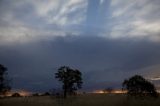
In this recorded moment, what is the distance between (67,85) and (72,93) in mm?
2143

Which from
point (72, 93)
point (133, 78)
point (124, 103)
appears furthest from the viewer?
point (72, 93)

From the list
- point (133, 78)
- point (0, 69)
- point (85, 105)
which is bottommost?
point (85, 105)

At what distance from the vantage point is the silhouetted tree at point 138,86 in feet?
190

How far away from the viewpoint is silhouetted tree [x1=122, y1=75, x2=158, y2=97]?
57844mm

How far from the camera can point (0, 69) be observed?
6456 cm

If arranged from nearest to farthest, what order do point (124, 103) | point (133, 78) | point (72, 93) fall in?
point (133, 78) < point (124, 103) < point (72, 93)

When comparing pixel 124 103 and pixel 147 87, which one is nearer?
pixel 147 87

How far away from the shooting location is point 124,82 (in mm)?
58156

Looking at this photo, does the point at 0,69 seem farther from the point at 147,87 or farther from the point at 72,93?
the point at 147,87

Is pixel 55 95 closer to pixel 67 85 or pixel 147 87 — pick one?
pixel 67 85

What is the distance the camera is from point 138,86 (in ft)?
192

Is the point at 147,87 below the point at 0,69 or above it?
below

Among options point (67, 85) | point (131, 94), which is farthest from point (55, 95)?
point (131, 94)

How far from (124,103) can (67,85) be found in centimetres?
1699
